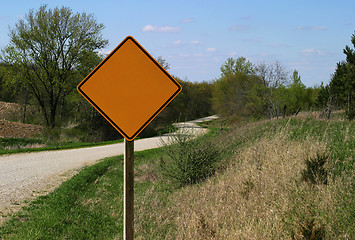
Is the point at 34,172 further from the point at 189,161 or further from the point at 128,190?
the point at 128,190

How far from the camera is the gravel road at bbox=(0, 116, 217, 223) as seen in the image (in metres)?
8.15

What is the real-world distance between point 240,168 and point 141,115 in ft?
18.0

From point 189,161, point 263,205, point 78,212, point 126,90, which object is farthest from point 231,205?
point 189,161

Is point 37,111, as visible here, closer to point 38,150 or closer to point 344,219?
point 38,150

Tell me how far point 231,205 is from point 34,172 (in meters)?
7.91

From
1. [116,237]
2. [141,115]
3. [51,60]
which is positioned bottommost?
[116,237]

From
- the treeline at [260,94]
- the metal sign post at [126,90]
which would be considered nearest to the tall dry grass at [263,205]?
the metal sign post at [126,90]

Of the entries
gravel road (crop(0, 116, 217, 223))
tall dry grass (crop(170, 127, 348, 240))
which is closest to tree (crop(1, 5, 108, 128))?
gravel road (crop(0, 116, 217, 223))

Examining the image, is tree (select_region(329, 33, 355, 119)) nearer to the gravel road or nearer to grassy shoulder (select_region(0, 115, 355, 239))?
grassy shoulder (select_region(0, 115, 355, 239))

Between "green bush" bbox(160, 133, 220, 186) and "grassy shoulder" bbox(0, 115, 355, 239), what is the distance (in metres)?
0.34

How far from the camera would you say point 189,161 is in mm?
9586

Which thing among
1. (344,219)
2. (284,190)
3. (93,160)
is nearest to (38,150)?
(93,160)

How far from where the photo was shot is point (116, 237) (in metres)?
5.85

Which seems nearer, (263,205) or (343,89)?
(263,205)
